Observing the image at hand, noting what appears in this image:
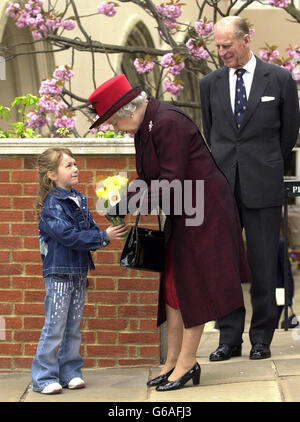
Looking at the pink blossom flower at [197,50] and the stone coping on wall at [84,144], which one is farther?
the pink blossom flower at [197,50]

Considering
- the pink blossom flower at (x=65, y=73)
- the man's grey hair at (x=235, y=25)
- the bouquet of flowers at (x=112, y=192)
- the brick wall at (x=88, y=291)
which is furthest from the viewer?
the pink blossom flower at (x=65, y=73)

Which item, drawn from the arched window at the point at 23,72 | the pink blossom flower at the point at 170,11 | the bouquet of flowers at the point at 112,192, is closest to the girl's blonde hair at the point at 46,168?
the bouquet of flowers at the point at 112,192

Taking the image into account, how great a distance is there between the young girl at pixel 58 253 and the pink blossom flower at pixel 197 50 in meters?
4.67

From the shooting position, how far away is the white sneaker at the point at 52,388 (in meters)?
4.92

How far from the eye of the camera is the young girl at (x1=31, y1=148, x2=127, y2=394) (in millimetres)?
4891

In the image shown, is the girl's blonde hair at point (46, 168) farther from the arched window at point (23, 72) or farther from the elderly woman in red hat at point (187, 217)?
the arched window at point (23, 72)

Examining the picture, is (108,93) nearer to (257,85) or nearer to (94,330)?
(257,85)

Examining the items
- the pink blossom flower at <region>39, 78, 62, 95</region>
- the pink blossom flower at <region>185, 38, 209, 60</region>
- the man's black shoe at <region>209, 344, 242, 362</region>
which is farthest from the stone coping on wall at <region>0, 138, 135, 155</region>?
the pink blossom flower at <region>185, 38, 209, 60</region>

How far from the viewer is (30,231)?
557 cm

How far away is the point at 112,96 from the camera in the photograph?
462 cm

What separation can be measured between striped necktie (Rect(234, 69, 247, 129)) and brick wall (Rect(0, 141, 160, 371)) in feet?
2.78

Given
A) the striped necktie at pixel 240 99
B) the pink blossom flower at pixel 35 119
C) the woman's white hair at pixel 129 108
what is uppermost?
the pink blossom flower at pixel 35 119

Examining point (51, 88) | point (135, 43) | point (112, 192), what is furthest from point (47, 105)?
point (135, 43)

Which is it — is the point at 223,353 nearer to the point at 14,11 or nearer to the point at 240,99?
the point at 240,99
